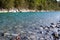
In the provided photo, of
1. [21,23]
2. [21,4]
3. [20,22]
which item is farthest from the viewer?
[21,4]

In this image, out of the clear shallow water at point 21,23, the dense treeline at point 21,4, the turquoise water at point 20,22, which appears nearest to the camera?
the clear shallow water at point 21,23

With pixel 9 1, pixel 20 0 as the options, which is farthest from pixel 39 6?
pixel 9 1

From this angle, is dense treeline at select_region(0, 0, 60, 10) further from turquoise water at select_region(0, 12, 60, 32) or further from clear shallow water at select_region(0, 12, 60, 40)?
clear shallow water at select_region(0, 12, 60, 40)

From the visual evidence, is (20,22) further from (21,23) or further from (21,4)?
(21,4)

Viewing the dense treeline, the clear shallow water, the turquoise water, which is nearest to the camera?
the clear shallow water

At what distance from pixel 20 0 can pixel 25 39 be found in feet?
281

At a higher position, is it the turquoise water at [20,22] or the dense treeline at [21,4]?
the turquoise water at [20,22]

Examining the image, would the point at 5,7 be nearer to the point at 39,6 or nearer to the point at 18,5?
the point at 18,5

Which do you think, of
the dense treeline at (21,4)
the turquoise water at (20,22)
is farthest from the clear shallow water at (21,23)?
the dense treeline at (21,4)

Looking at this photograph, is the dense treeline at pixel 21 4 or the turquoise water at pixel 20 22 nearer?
the turquoise water at pixel 20 22

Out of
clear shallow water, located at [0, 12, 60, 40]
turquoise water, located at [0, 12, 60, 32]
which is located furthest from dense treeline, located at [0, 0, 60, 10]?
clear shallow water, located at [0, 12, 60, 40]

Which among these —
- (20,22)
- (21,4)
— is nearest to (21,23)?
(20,22)

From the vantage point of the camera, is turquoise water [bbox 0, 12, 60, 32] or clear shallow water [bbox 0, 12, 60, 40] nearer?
clear shallow water [bbox 0, 12, 60, 40]

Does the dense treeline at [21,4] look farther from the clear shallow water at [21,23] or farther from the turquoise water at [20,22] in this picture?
the clear shallow water at [21,23]
